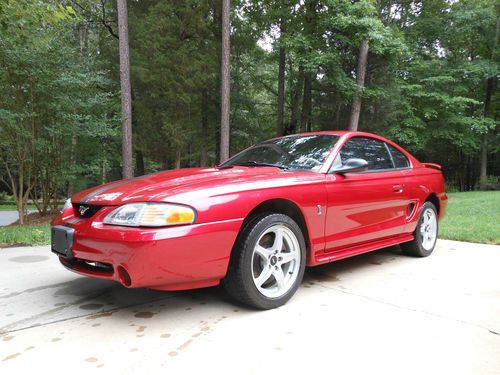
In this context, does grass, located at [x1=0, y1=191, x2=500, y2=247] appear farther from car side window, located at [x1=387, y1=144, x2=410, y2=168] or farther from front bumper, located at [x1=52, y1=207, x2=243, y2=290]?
front bumper, located at [x1=52, y1=207, x2=243, y2=290]

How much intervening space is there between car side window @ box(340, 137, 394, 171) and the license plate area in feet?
7.81

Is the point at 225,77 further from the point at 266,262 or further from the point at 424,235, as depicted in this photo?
the point at 266,262

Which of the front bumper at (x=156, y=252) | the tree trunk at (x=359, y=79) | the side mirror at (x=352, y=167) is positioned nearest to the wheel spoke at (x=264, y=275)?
the front bumper at (x=156, y=252)

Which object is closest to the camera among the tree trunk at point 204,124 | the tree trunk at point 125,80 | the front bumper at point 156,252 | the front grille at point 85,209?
the front bumper at point 156,252

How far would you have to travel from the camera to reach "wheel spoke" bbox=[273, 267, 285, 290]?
9.32ft

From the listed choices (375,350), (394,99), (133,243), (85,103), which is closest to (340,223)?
(375,350)

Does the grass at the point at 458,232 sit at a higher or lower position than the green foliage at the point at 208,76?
lower

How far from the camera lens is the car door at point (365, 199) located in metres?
3.24

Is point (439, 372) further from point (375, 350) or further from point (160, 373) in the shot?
point (160, 373)

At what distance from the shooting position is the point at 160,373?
6.21ft

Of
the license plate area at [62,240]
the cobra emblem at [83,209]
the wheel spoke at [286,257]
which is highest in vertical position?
the cobra emblem at [83,209]

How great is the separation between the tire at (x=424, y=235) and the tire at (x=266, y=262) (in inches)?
80.8

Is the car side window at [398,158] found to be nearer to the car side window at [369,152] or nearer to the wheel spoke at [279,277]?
the car side window at [369,152]

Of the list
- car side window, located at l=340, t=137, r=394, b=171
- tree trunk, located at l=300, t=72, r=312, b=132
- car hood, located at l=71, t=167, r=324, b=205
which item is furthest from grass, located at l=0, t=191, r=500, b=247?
tree trunk, located at l=300, t=72, r=312, b=132
